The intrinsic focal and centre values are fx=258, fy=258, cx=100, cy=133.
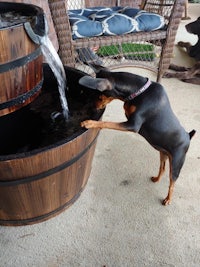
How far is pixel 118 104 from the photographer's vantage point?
225 cm

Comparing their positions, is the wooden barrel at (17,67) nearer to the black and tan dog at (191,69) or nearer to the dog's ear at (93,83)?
the dog's ear at (93,83)

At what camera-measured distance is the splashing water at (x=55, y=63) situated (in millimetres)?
1036

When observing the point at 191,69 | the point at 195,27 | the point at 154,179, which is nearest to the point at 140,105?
the point at 154,179

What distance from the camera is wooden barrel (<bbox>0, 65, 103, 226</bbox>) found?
912 mm

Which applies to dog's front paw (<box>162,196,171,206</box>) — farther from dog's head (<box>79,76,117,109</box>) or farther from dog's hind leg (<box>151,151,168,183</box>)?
dog's head (<box>79,76,117,109</box>)

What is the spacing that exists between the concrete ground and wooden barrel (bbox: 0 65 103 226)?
0.32 feet

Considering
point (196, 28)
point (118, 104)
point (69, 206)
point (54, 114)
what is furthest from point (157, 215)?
point (196, 28)

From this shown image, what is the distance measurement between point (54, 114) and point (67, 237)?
0.66 m

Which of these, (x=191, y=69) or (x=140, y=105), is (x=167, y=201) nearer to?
(x=140, y=105)

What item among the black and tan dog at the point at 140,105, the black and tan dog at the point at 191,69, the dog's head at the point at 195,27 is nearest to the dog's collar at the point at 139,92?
the black and tan dog at the point at 140,105

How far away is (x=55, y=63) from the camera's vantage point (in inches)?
47.9

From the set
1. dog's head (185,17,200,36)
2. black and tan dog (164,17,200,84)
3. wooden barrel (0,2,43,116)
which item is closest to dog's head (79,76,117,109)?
wooden barrel (0,2,43,116)

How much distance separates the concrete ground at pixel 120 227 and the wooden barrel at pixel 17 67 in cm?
65

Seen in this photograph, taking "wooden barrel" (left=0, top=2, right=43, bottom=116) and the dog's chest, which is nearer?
"wooden barrel" (left=0, top=2, right=43, bottom=116)
